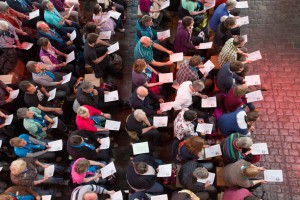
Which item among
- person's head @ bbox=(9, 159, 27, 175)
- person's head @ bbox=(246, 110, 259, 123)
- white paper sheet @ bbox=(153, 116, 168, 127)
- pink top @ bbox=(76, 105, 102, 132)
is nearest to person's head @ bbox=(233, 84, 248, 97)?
person's head @ bbox=(246, 110, 259, 123)

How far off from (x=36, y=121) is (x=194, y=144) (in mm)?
3252

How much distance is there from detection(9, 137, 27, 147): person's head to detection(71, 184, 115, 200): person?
139 centimetres

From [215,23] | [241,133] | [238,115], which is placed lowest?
[241,133]

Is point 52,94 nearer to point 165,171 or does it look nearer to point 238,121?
point 165,171

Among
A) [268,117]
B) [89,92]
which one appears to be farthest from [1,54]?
[268,117]

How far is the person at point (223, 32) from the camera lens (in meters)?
5.92

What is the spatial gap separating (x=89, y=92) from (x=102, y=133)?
94cm

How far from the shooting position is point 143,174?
470 centimetres

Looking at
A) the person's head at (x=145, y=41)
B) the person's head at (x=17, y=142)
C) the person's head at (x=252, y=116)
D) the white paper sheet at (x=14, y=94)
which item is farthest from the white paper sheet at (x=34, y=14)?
the person's head at (x=252, y=116)

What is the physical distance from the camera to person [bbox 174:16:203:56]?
19.5 feet

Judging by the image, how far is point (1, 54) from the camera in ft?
23.1

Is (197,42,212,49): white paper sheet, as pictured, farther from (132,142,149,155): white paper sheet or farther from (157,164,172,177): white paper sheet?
(157,164,172,177): white paper sheet

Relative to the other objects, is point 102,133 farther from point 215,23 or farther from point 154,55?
point 215,23

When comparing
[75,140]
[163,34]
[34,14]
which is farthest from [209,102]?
[34,14]
